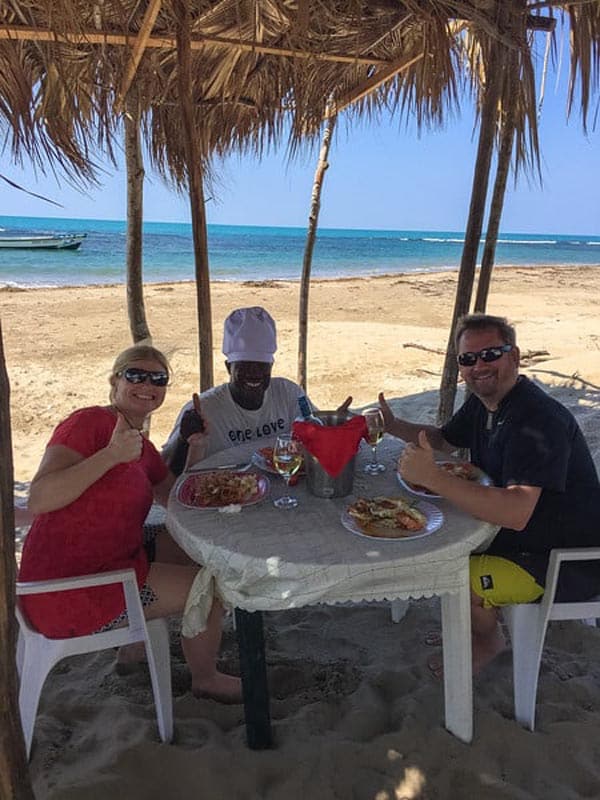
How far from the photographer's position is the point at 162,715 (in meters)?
1.96

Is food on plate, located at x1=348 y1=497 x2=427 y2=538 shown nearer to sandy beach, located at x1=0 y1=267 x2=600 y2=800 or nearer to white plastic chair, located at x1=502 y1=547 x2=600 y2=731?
white plastic chair, located at x1=502 y1=547 x2=600 y2=731

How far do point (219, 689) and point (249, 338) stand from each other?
1399mm

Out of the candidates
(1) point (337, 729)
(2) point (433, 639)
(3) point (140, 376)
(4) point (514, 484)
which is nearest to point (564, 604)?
(4) point (514, 484)

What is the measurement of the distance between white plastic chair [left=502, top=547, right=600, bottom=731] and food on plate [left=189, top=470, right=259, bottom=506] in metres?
0.97

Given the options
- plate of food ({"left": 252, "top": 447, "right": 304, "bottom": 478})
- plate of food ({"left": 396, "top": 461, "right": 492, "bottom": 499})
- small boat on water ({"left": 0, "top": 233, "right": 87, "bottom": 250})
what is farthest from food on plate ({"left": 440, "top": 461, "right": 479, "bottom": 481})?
small boat on water ({"left": 0, "top": 233, "right": 87, "bottom": 250})

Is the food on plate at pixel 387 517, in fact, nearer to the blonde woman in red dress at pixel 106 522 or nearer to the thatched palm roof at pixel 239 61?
the blonde woman in red dress at pixel 106 522

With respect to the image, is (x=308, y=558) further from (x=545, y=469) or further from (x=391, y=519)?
(x=545, y=469)

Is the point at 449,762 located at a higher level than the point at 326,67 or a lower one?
lower

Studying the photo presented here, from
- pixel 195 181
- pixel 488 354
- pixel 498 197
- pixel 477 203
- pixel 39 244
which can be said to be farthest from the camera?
pixel 39 244

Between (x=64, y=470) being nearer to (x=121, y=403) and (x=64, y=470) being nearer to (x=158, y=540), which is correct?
(x=121, y=403)

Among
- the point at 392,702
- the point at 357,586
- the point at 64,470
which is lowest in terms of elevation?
the point at 392,702

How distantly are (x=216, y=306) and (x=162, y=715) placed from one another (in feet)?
44.9

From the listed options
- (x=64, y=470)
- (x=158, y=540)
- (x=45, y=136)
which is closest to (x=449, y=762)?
(x=158, y=540)

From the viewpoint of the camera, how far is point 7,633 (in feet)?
3.90
